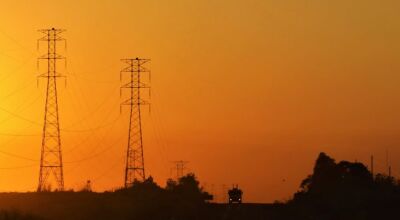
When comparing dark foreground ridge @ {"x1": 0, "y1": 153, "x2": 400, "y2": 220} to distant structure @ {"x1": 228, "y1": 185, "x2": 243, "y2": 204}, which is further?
distant structure @ {"x1": 228, "y1": 185, "x2": 243, "y2": 204}

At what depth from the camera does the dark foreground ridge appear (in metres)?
72.9

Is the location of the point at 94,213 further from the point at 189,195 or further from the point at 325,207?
the point at 189,195

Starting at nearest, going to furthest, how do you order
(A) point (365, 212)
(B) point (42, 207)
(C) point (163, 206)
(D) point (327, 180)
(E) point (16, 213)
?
1. (E) point (16, 213)
2. (A) point (365, 212)
3. (B) point (42, 207)
4. (C) point (163, 206)
5. (D) point (327, 180)

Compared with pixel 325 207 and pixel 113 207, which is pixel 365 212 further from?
pixel 113 207

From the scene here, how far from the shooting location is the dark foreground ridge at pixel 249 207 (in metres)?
72.9

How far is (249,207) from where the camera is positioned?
91375 mm

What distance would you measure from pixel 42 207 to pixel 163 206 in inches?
396

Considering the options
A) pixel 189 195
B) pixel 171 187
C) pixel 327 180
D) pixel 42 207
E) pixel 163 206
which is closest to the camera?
pixel 42 207

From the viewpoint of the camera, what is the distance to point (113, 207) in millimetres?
79438

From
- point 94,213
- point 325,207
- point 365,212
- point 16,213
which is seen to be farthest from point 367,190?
point 16,213

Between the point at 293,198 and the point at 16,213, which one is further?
the point at 293,198

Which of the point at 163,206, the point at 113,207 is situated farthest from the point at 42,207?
the point at 163,206

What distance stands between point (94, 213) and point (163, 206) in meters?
11.6

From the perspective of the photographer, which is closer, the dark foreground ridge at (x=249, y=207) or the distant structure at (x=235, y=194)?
the dark foreground ridge at (x=249, y=207)
